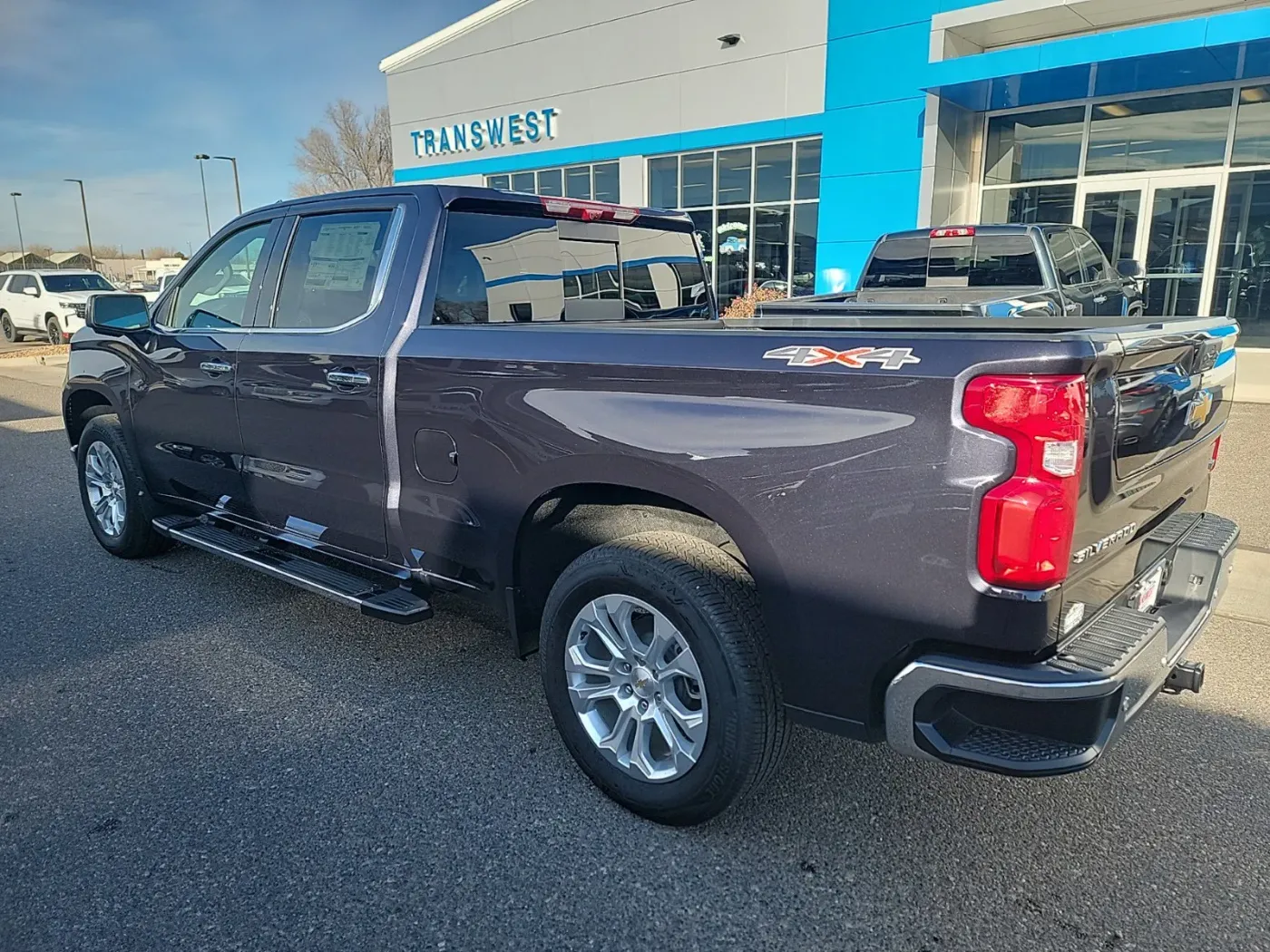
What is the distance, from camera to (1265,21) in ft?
32.8

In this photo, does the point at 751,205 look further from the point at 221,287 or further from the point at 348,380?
the point at 348,380

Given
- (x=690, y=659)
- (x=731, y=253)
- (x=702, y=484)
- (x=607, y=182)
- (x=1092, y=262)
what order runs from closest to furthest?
(x=702, y=484), (x=690, y=659), (x=1092, y=262), (x=731, y=253), (x=607, y=182)

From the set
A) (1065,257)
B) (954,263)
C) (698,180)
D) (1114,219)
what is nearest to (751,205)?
(698,180)

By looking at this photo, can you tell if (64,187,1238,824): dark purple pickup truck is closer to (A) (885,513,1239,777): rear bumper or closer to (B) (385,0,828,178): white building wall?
(A) (885,513,1239,777): rear bumper

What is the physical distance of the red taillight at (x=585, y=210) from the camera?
12.6 ft

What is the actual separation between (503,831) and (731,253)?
15850 millimetres

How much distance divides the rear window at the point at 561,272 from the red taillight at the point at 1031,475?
213 cm

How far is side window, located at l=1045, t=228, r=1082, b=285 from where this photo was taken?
8.68m

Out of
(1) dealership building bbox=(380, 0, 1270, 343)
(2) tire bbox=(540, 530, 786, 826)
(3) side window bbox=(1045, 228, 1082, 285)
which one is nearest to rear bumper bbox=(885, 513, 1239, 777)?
(2) tire bbox=(540, 530, 786, 826)

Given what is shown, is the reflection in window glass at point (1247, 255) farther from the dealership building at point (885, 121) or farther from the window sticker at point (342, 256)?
the window sticker at point (342, 256)

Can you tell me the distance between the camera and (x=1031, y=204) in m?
14.0

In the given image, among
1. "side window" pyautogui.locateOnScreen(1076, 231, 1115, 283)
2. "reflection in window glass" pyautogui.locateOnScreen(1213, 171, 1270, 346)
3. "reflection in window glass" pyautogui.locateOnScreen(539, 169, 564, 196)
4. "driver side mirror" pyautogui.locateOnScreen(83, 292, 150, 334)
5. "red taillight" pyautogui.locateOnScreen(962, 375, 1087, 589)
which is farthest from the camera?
"reflection in window glass" pyautogui.locateOnScreen(539, 169, 564, 196)

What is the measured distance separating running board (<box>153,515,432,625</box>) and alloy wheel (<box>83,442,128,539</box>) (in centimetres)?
68

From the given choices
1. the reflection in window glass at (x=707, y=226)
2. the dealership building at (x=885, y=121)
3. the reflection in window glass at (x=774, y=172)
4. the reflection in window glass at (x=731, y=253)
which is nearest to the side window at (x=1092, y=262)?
the dealership building at (x=885, y=121)
